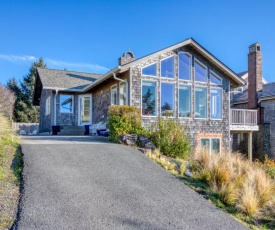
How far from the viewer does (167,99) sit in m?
13.5

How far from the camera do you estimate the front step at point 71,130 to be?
16594 mm

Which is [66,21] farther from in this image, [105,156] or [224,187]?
[224,187]

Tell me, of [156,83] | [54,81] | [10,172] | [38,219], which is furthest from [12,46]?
[38,219]


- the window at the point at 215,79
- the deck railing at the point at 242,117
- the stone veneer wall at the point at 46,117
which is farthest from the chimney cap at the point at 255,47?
the stone veneer wall at the point at 46,117

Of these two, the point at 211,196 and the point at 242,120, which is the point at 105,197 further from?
the point at 242,120

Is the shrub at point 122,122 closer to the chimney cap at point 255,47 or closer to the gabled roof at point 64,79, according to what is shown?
the gabled roof at point 64,79

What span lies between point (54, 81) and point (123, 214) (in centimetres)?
1458

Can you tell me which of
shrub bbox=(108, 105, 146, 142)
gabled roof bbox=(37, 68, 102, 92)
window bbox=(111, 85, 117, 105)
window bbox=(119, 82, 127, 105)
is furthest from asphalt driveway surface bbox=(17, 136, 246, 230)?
gabled roof bbox=(37, 68, 102, 92)

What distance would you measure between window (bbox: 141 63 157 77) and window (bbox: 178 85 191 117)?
5.45 feet

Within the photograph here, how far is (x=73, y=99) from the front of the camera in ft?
59.1

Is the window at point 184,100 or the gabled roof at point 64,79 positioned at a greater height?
the gabled roof at point 64,79

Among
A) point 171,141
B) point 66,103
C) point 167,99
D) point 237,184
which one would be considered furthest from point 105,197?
point 66,103

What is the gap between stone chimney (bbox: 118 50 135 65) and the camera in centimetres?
1573

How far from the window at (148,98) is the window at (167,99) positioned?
486 millimetres
